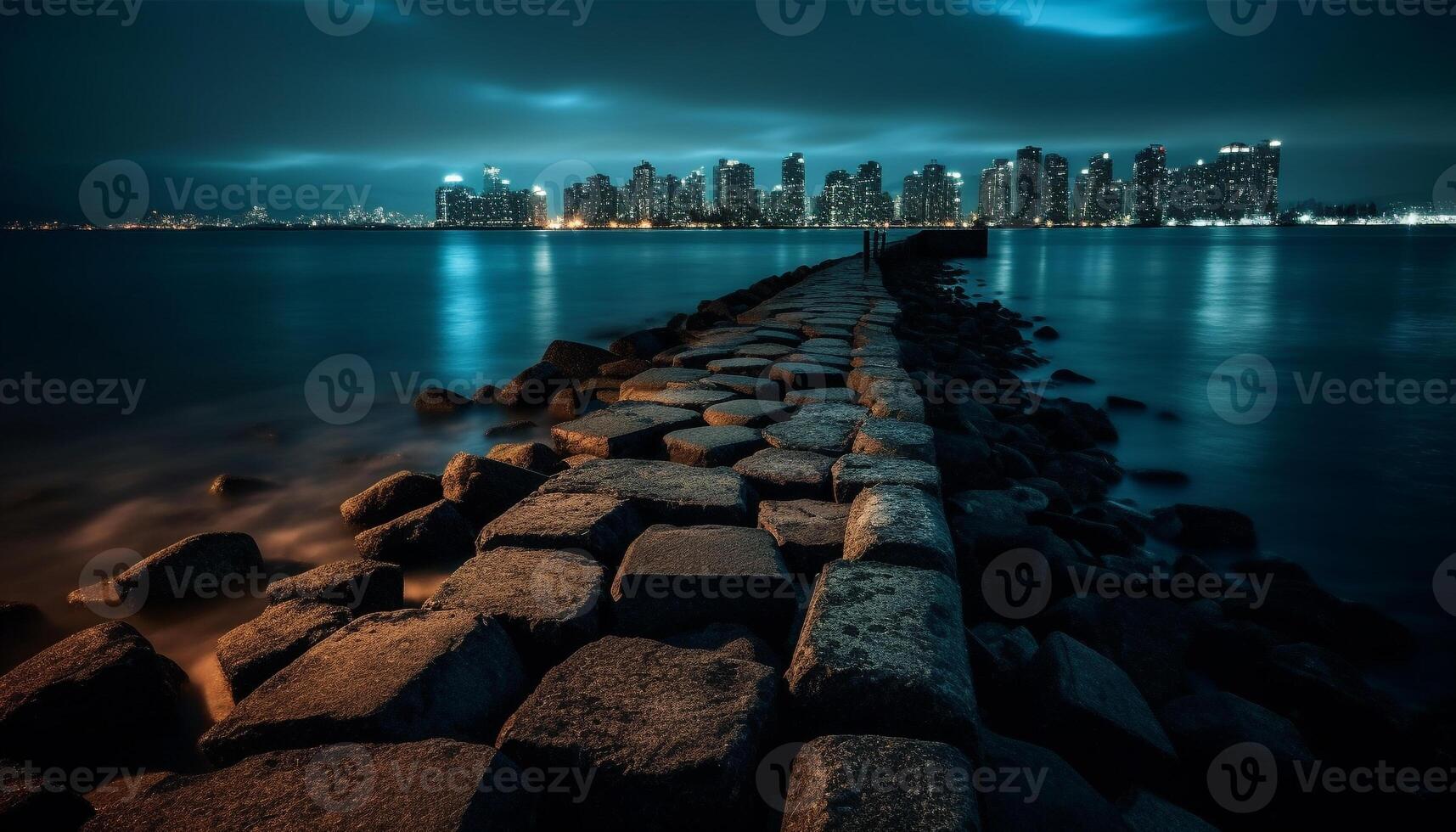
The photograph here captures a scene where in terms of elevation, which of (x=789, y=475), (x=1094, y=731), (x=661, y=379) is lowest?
(x=1094, y=731)

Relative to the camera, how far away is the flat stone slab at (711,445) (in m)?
→ 2.71

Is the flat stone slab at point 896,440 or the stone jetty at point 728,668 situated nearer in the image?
the stone jetty at point 728,668

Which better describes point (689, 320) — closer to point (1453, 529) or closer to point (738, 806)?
point (1453, 529)

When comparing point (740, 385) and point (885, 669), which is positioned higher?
point (740, 385)

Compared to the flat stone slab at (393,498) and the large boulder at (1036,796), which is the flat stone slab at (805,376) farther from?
the large boulder at (1036,796)

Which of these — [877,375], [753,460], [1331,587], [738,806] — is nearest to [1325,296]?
[1331,587]

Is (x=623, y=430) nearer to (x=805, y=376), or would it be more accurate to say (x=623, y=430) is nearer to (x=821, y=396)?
(x=821, y=396)

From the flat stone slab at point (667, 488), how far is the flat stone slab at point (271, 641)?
2.32 feet

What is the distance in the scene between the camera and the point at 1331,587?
352 centimetres

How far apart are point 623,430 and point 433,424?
8.55 feet

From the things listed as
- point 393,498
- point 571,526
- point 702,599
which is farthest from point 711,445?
point 393,498

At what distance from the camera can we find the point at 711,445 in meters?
2.73

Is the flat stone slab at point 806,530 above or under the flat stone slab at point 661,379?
under

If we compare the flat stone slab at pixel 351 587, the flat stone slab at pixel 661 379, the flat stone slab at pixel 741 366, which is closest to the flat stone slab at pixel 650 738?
the flat stone slab at pixel 351 587
